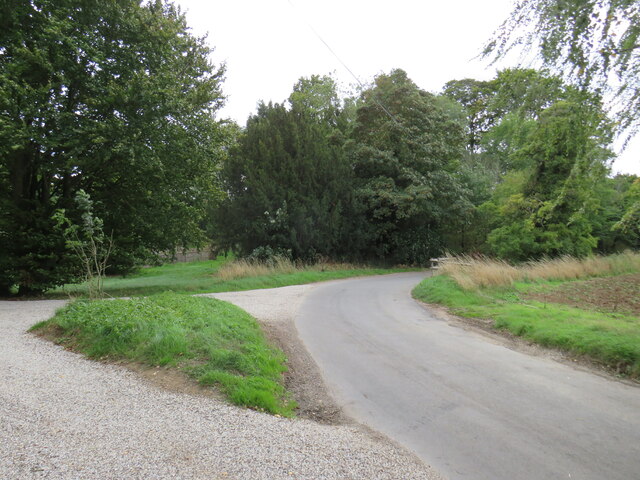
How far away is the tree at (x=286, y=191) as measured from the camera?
22812 millimetres

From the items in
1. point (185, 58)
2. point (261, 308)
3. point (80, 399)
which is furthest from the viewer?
point (185, 58)

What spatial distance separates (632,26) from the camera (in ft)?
16.6

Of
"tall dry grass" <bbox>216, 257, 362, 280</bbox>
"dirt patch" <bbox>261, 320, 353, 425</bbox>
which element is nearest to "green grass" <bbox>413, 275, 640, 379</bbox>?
"dirt patch" <bbox>261, 320, 353, 425</bbox>

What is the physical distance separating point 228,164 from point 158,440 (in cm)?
2224

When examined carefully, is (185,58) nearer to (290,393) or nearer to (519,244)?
(290,393)

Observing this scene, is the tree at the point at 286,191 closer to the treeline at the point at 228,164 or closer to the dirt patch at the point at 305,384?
the treeline at the point at 228,164

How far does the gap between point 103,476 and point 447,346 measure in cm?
560

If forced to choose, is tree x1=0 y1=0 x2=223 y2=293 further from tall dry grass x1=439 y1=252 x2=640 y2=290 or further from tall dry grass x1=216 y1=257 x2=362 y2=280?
tall dry grass x1=439 y1=252 x2=640 y2=290

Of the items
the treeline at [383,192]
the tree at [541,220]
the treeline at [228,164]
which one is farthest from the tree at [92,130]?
the tree at [541,220]

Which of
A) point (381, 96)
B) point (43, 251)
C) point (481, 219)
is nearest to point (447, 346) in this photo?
point (43, 251)

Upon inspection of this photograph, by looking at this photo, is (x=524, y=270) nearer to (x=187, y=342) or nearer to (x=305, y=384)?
(x=305, y=384)

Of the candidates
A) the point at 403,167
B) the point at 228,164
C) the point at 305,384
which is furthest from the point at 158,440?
the point at 403,167

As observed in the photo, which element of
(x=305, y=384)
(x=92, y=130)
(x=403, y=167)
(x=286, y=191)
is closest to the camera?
(x=305, y=384)

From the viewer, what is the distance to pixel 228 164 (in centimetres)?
2441
